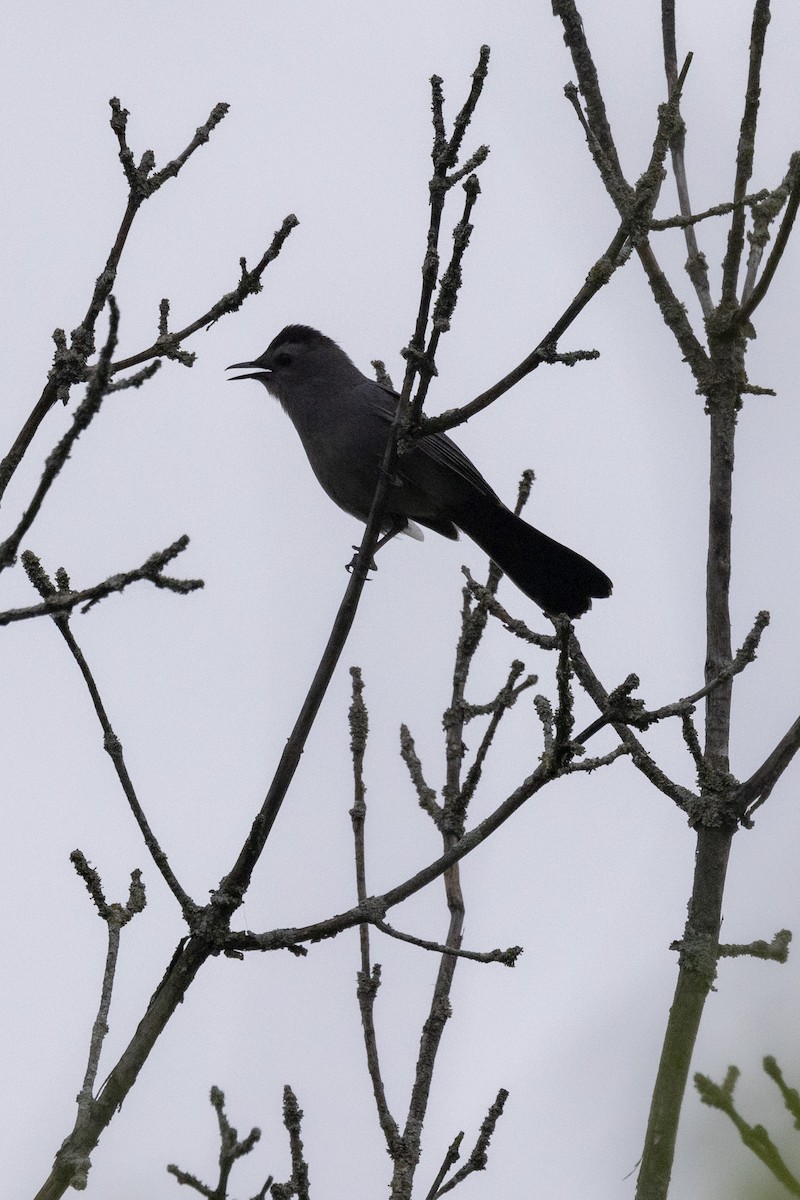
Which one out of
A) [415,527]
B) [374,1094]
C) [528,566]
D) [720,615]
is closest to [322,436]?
[415,527]

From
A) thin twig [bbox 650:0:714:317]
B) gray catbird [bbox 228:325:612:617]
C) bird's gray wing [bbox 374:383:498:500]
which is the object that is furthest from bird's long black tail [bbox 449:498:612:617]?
thin twig [bbox 650:0:714:317]

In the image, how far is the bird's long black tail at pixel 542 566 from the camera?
20.2 feet

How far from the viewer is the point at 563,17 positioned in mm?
4785

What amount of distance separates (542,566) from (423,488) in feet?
2.21

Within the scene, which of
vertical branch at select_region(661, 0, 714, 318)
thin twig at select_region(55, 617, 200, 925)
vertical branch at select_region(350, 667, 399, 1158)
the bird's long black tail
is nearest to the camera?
thin twig at select_region(55, 617, 200, 925)

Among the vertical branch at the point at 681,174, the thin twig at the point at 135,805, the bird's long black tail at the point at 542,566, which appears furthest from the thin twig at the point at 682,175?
the thin twig at the point at 135,805

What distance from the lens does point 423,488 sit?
629cm

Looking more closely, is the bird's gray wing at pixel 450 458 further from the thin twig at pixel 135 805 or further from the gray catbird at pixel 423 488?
the thin twig at pixel 135 805

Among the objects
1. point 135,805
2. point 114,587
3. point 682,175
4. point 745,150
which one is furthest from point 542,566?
point 114,587

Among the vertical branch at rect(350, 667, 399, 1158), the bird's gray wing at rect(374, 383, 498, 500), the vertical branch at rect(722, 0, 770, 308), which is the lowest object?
the vertical branch at rect(350, 667, 399, 1158)

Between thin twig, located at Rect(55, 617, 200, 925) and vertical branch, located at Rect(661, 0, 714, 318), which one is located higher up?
vertical branch, located at Rect(661, 0, 714, 318)

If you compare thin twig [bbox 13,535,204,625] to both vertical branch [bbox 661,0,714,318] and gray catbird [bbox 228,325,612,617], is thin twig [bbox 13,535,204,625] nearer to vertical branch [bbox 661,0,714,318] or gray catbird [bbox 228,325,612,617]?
vertical branch [bbox 661,0,714,318]

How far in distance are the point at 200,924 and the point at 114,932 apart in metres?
0.23

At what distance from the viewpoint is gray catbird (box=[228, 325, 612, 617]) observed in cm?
618
